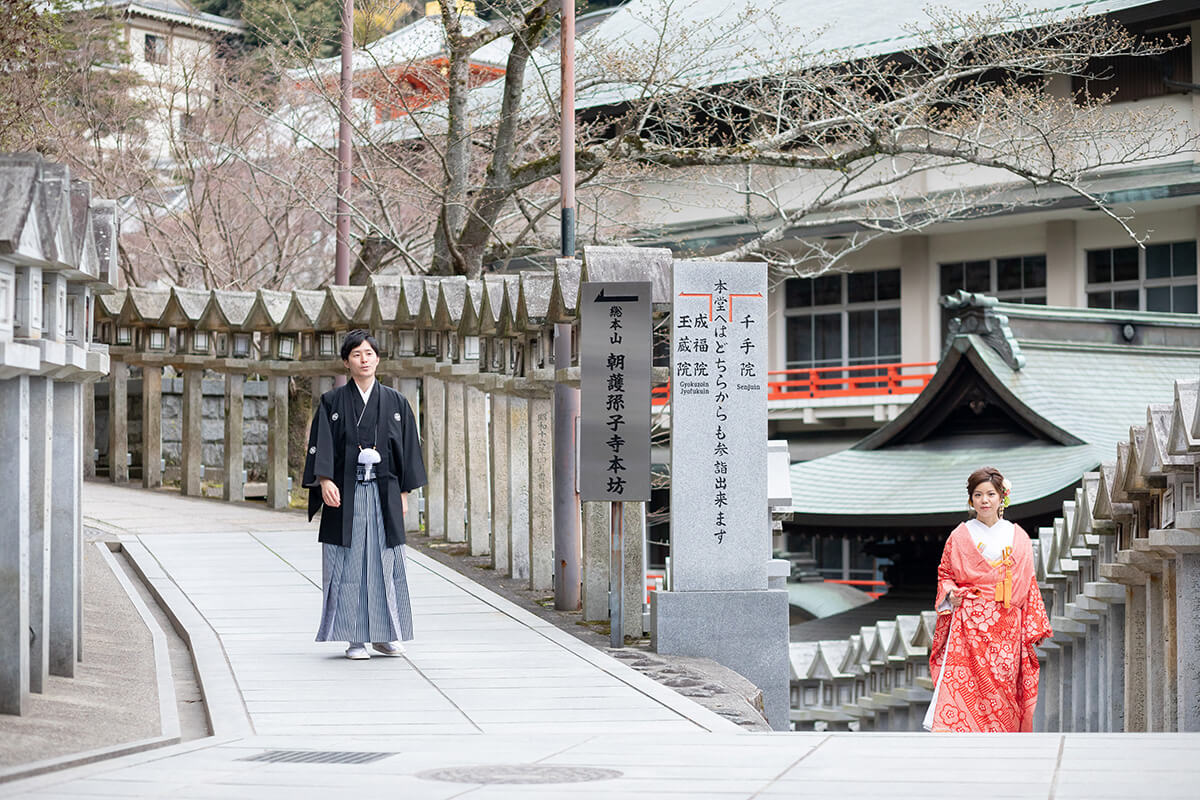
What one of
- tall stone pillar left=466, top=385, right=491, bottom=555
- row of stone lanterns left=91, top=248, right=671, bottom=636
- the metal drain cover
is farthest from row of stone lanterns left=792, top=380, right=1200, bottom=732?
tall stone pillar left=466, top=385, right=491, bottom=555

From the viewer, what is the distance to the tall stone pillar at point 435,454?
13.2m

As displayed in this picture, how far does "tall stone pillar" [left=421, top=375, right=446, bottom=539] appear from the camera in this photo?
1318 centimetres

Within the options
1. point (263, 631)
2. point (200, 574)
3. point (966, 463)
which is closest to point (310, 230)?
point (966, 463)

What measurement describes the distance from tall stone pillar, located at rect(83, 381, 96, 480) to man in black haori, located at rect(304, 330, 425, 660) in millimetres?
9030

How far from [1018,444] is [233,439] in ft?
32.4

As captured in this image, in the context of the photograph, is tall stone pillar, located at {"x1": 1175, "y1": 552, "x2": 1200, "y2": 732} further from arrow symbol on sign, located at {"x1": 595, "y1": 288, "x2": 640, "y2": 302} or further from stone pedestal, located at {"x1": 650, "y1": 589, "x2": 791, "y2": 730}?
arrow symbol on sign, located at {"x1": 595, "y1": 288, "x2": 640, "y2": 302}

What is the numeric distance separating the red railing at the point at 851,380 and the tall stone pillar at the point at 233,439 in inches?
607

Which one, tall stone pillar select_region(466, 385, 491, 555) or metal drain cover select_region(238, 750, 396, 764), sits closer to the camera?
metal drain cover select_region(238, 750, 396, 764)

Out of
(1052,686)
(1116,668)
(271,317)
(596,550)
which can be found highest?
(271,317)

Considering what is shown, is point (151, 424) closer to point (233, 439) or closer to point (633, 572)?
point (233, 439)

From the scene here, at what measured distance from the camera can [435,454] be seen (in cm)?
1320

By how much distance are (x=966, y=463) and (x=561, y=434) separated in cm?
994

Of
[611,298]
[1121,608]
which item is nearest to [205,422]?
[611,298]

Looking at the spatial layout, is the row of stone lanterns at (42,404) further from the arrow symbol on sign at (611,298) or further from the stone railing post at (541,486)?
the stone railing post at (541,486)
